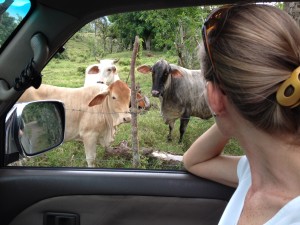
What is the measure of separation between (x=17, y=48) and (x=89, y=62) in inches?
91.1

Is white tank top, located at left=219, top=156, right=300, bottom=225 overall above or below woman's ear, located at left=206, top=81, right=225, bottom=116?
below

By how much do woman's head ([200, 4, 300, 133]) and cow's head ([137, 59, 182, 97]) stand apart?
2478 millimetres

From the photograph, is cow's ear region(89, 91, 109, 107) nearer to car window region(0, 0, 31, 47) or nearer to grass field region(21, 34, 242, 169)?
grass field region(21, 34, 242, 169)

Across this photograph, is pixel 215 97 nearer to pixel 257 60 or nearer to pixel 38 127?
pixel 257 60

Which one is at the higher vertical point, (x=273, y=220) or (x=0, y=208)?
(x=273, y=220)

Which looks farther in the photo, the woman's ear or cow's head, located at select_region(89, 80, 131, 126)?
cow's head, located at select_region(89, 80, 131, 126)

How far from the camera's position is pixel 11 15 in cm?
170

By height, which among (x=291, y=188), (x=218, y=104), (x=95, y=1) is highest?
(x=95, y=1)

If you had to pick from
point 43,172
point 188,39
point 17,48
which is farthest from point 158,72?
point 17,48

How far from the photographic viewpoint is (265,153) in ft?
3.48

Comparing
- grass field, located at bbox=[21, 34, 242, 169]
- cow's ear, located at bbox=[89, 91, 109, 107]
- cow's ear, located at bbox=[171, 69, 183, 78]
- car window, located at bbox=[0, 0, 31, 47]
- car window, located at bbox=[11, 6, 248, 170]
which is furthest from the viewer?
cow's ear, located at bbox=[171, 69, 183, 78]

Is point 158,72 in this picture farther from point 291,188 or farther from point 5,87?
point 291,188

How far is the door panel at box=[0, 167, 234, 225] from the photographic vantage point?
1.94 m

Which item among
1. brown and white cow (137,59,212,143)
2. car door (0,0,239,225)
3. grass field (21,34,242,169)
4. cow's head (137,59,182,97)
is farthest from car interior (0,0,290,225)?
cow's head (137,59,182,97)
